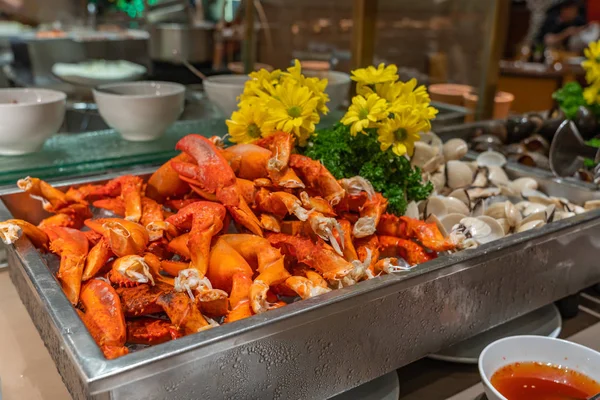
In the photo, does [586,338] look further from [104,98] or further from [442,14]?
[442,14]

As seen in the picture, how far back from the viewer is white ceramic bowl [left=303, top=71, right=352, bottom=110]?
1708 millimetres

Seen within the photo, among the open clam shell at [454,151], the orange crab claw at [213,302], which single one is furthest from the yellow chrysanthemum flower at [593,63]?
the orange crab claw at [213,302]

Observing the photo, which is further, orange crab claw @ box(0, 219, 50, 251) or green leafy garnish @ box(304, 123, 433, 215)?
green leafy garnish @ box(304, 123, 433, 215)

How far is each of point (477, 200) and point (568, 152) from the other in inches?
19.0

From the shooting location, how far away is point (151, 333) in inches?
33.4

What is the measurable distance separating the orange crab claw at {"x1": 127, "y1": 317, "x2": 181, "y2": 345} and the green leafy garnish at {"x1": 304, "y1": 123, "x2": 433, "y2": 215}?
0.49m

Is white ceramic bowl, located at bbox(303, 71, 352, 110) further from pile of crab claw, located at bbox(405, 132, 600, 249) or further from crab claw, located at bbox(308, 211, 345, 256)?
crab claw, located at bbox(308, 211, 345, 256)

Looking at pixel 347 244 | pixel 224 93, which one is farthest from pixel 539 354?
pixel 224 93

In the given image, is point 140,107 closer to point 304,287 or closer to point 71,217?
point 71,217

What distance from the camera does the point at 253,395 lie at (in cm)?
81

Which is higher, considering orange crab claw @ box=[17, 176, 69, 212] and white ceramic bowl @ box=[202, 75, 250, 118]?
white ceramic bowl @ box=[202, 75, 250, 118]

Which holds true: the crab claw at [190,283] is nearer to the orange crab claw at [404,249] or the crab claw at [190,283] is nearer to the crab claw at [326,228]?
the crab claw at [326,228]

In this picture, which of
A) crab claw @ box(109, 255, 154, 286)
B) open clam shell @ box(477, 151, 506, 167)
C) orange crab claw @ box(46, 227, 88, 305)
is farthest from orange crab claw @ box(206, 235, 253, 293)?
open clam shell @ box(477, 151, 506, 167)

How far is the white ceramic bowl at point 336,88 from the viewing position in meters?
1.71
